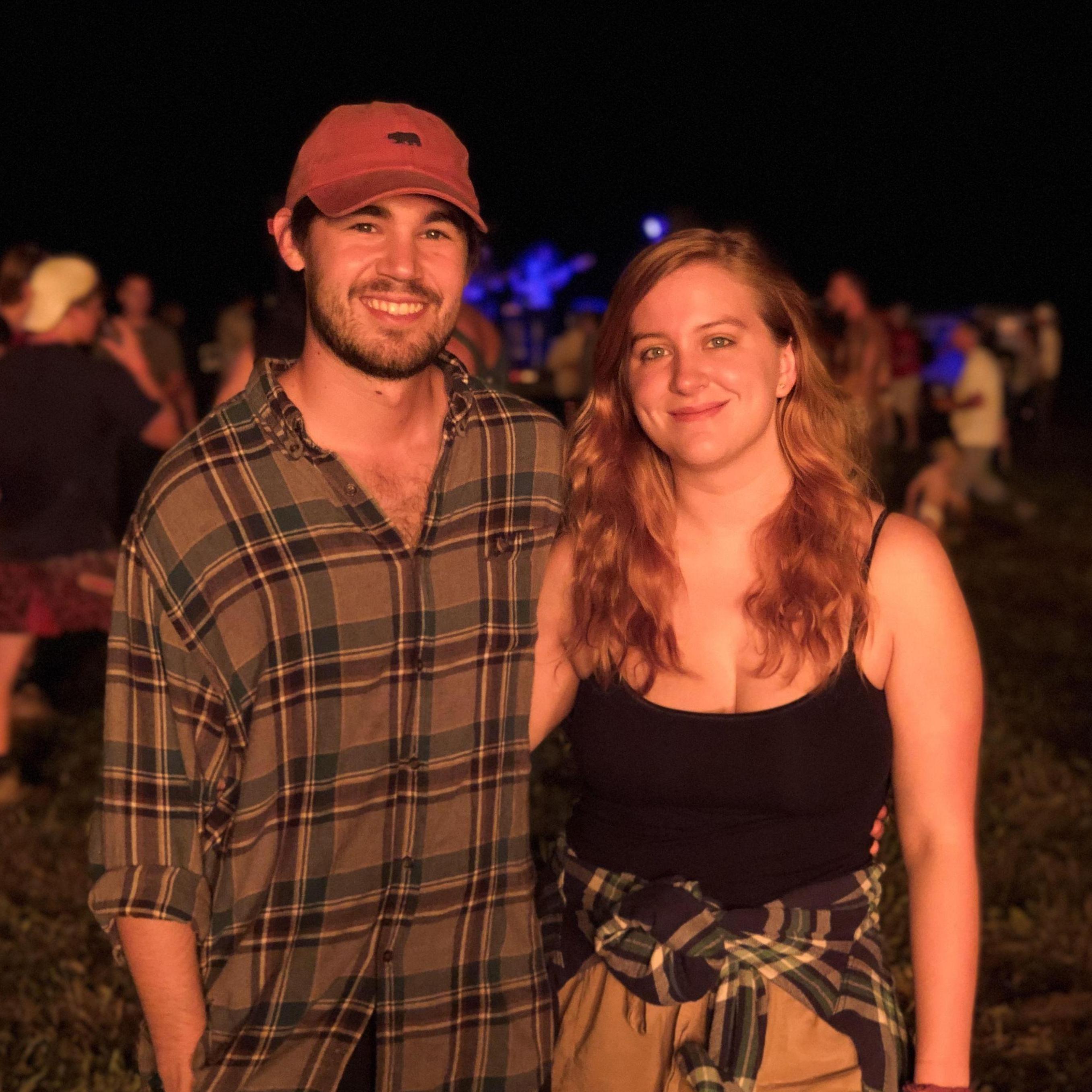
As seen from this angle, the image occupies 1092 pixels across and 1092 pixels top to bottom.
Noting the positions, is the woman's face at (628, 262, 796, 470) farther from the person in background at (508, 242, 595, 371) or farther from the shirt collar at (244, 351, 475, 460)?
the person in background at (508, 242, 595, 371)

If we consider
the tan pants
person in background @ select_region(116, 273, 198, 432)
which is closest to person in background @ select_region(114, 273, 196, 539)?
person in background @ select_region(116, 273, 198, 432)

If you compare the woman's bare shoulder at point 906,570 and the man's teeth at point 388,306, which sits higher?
the man's teeth at point 388,306

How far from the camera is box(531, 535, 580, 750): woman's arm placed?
7.53 feet

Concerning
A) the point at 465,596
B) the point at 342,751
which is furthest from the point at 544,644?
the point at 342,751

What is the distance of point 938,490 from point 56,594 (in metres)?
7.42

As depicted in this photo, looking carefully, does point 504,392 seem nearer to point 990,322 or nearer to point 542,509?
point 542,509

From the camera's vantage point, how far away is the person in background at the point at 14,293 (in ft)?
18.9

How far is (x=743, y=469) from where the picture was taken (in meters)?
2.31

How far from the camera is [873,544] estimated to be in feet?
7.15

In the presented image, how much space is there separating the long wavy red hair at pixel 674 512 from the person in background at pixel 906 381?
12.9 m

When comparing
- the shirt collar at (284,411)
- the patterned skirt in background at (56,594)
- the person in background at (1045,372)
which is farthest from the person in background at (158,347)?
the person in background at (1045,372)

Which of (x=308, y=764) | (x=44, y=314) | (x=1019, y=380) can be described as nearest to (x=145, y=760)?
(x=308, y=764)

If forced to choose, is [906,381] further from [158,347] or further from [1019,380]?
[158,347]

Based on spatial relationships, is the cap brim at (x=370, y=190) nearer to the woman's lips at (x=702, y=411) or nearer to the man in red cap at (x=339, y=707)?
the man in red cap at (x=339, y=707)
